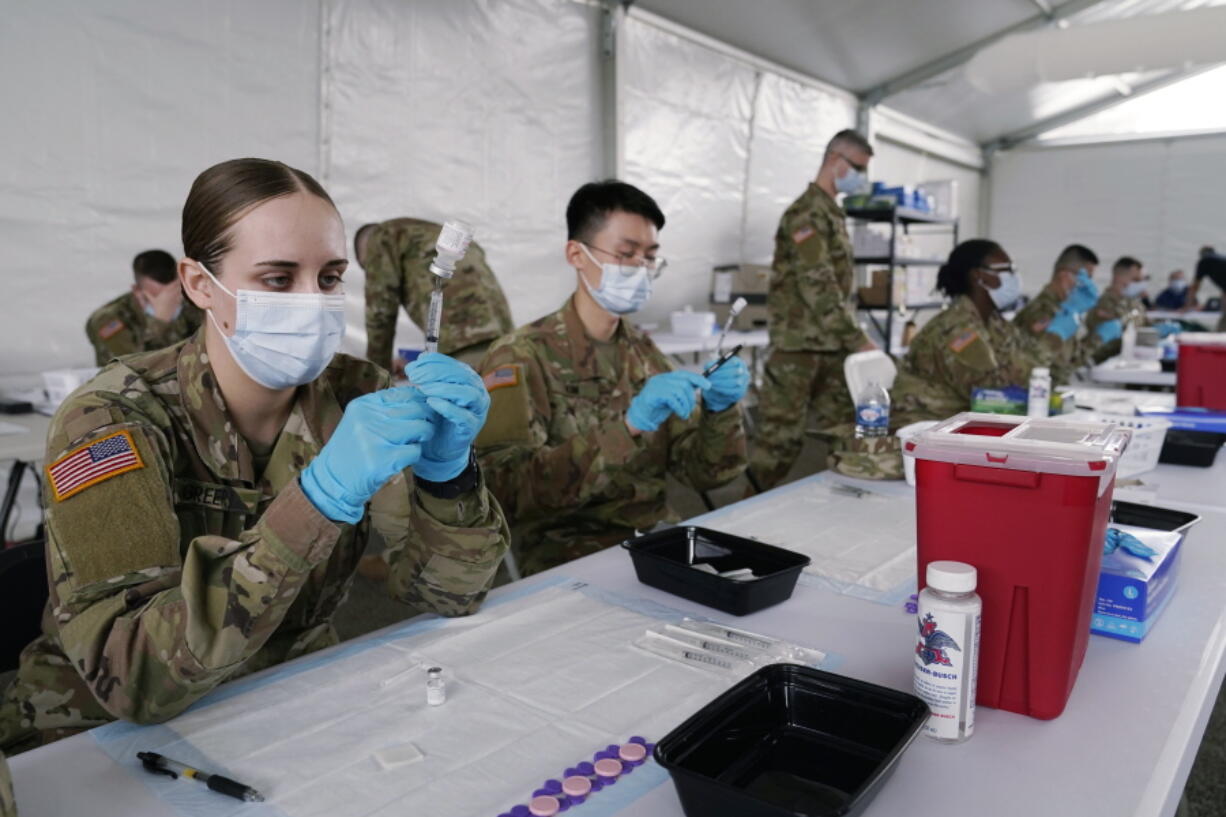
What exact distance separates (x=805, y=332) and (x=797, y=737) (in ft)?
10.1

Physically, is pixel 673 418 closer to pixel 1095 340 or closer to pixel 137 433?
pixel 137 433

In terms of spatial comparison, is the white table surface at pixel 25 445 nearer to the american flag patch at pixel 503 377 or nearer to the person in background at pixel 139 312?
the person in background at pixel 139 312

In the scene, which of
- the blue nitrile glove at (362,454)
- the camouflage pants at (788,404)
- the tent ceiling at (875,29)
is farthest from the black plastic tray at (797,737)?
the tent ceiling at (875,29)

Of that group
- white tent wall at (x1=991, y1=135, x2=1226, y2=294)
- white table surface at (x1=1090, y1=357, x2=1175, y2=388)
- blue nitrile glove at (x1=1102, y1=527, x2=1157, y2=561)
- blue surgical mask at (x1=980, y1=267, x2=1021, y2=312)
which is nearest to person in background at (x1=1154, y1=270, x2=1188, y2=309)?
white tent wall at (x1=991, y1=135, x2=1226, y2=294)

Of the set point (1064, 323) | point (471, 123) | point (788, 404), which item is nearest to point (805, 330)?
point (788, 404)

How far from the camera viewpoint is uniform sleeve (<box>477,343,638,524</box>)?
1.71 m

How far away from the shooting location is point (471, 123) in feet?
13.5

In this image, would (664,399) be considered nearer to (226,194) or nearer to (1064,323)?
(226,194)

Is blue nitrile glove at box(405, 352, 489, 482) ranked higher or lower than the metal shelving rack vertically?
lower

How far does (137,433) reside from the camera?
3.15 ft

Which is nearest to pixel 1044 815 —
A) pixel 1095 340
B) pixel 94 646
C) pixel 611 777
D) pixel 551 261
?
pixel 611 777

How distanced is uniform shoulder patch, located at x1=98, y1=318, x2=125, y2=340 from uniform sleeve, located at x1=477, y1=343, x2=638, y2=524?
193cm

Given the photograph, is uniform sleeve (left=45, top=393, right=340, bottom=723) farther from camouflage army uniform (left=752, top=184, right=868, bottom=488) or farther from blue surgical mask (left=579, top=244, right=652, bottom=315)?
camouflage army uniform (left=752, top=184, right=868, bottom=488)

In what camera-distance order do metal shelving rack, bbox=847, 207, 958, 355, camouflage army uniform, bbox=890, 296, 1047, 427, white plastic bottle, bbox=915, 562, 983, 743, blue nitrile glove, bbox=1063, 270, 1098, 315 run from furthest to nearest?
metal shelving rack, bbox=847, 207, 958, 355 → blue nitrile glove, bbox=1063, 270, 1098, 315 → camouflage army uniform, bbox=890, 296, 1047, 427 → white plastic bottle, bbox=915, 562, 983, 743
